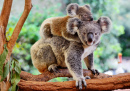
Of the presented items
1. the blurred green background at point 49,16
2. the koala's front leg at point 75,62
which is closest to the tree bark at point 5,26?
the koala's front leg at point 75,62

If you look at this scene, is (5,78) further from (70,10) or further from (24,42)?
(24,42)

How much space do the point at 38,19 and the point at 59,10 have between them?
38.7 inches

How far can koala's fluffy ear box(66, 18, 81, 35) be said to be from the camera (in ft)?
7.15

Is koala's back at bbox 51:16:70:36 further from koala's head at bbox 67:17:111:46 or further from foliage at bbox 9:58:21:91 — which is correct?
foliage at bbox 9:58:21:91

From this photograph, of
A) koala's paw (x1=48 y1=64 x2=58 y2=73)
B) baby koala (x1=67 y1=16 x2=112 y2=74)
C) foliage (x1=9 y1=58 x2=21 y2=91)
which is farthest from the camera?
koala's paw (x1=48 y1=64 x2=58 y2=73)

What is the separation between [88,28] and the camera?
2.11m

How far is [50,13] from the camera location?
493cm

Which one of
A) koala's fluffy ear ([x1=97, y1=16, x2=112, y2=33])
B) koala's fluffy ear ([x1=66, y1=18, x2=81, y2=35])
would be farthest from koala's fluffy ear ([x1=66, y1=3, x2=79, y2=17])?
koala's fluffy ear ([x1=97, y1=16, x2=112, y2=33])

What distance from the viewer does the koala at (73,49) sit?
81.2 inches

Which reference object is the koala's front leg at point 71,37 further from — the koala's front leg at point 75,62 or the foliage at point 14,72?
the foliage at point 14,72

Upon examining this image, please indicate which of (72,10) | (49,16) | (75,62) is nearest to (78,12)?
(72,10)

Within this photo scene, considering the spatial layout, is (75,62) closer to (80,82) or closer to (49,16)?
(80,82)

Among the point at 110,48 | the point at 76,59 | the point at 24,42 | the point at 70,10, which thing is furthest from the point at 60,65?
the point at 110,48

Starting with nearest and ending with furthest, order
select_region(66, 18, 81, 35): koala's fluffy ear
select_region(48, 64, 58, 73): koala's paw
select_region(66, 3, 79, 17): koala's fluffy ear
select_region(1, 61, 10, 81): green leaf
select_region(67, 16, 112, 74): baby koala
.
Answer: select_region(1, 61, 10, 81): green leaf
select_region(67, 16, 112, 74): baby koala
select_region(66, 18, 81, 35): koala's fluffy ear
select_region(48, 64, 58, 73): koala's paw
select_region(66, 3, 79, 17): koala's fluffy ear
